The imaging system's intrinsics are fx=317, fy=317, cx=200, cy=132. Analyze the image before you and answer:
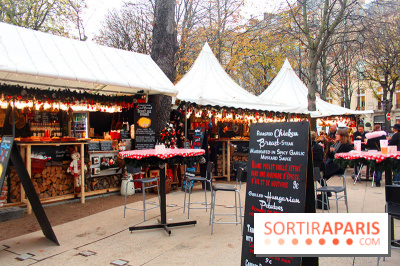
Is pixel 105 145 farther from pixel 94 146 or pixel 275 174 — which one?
pixel 275 174

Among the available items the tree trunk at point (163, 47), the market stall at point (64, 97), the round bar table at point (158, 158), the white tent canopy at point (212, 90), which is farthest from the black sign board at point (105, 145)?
the round bar table at point (158, 158)

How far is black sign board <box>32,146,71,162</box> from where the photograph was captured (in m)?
7.19

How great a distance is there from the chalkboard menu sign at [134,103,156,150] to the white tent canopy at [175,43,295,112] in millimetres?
963

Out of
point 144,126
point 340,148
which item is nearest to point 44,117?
point 144,126

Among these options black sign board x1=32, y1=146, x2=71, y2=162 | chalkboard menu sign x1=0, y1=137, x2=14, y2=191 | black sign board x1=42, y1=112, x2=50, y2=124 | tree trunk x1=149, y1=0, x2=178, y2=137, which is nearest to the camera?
chalkboard menu sign x1=0, y1=137, x2=14, y2=191

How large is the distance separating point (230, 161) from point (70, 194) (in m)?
5.42

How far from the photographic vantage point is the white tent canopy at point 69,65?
6129 millimetres

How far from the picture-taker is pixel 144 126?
28.2ft

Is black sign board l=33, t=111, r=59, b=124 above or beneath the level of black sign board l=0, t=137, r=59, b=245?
above

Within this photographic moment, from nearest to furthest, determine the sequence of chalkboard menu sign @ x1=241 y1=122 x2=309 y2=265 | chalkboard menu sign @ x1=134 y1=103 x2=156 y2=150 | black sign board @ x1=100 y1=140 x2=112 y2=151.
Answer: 1. chalkboard menu sign @ x1=241 y1=122 x2=309 y2=265
2. black sign board @ x1=100 y1=140 x2=112 y2=151
3. chalkboard menu sign @ x1=134 y1=103 x2=156 y2=150

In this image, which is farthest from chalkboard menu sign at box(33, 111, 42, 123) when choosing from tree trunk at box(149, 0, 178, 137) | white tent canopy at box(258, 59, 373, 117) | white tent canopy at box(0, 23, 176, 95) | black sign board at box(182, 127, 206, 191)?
white tent canopy at box(258, 59, 373, 117)

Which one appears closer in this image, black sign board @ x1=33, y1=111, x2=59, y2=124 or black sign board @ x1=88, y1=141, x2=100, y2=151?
black sign board @ x1=88, y1=141, x2=100, y2=151

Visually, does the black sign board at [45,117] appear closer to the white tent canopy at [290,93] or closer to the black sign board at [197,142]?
the black sign board at [197,142]

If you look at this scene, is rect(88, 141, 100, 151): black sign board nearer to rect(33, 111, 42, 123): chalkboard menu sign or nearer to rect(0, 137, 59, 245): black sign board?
rect(33, 111, 42, 123): chalkboard menu sign
